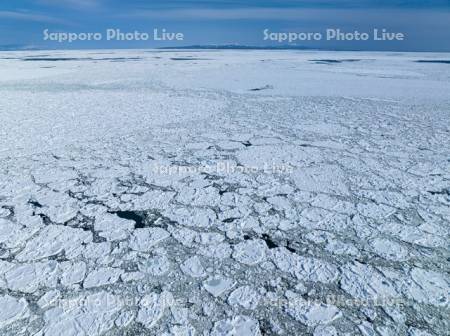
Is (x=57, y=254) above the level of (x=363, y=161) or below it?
below

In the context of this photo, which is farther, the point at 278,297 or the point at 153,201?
the point at 153,201

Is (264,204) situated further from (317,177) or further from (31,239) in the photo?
(31,239)

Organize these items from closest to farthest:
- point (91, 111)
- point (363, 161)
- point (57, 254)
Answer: point (57, 254)
point (363, 161)
point (91, 111)

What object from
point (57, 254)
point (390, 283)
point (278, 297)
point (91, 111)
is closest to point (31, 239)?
point (57, 254)

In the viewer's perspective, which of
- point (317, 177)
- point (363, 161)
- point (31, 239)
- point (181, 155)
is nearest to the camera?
point (31, 239)

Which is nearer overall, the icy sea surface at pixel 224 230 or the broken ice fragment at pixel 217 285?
the icy sea surface at pixel 224 230

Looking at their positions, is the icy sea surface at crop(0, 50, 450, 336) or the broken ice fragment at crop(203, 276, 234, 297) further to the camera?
the broken ice fragment at crop(203, 276, 234, 297)

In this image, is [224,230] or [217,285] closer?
[217,285]
